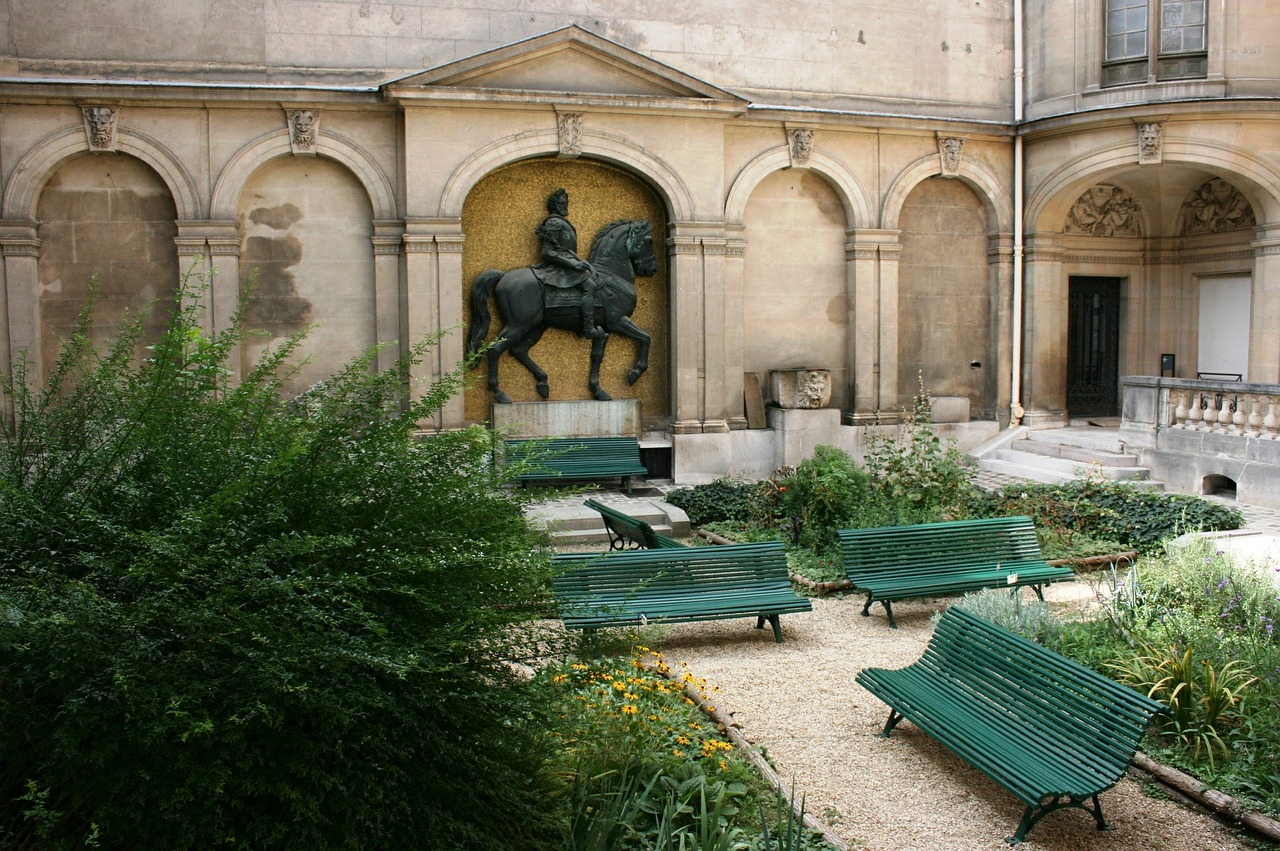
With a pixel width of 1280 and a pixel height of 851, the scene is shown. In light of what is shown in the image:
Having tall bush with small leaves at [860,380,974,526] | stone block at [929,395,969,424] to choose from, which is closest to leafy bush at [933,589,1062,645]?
tall bush with small leaves at [860,380,974,526]

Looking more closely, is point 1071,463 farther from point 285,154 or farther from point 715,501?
point 285,154

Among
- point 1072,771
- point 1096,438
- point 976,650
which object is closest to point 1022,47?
point 1096,438

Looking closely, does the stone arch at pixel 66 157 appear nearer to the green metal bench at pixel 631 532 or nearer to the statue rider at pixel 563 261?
the statue rider at pixel 563 261

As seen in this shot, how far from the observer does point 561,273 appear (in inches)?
586

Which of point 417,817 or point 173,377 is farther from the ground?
point 173,377

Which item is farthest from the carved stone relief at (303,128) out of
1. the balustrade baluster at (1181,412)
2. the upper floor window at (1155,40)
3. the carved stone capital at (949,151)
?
the balustrade baluster at (1181,412)

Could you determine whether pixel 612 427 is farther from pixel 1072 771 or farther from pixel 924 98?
pixel 1072 771

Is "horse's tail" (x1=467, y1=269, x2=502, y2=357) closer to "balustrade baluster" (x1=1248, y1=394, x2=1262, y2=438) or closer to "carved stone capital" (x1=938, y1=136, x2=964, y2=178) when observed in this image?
"carved stone capital" (x1=938, y1=136, x2=964, y2=178)

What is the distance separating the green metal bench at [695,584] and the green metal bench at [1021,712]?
160 cm

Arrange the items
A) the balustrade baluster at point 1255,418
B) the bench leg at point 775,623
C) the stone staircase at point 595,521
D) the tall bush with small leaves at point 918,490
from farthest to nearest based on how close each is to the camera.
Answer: the balustrade baluster at point 1255,418
the stone staircase at point 595,521
the tall bush with small leaves at point 918,490
the bench leg at point 775,623

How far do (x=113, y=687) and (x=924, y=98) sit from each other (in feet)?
52.0

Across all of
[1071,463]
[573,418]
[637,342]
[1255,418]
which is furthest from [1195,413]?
[573,418]

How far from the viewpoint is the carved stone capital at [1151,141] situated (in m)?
15.2

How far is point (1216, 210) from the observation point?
17.1m
